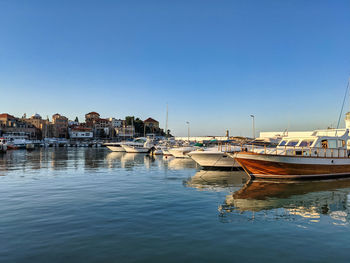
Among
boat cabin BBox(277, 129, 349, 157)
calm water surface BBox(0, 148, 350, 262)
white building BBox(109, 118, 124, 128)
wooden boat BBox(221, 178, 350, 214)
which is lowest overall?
wooden boat BBox(221, 178, 350, 214)

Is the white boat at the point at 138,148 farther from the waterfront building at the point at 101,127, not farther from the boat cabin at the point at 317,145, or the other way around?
the waterfront building at the point at 101,127

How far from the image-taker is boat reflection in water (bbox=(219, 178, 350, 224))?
1096 cm

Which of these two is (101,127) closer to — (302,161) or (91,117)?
(91,117)

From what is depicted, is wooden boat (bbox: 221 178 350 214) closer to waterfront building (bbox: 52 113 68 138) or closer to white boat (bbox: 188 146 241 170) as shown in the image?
white boat (bbox: 188 146 241 170)

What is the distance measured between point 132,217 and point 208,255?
433 cm

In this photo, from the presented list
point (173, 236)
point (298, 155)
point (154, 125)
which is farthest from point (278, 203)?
point (154, 125)

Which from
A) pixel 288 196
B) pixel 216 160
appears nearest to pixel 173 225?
pixel 288 196

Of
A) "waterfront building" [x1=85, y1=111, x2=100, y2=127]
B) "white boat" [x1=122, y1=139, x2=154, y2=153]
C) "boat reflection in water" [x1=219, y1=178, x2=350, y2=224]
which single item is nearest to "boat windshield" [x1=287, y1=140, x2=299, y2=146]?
"boat reflection in water" [x1=219, y1=178, x2=350, y2=224]

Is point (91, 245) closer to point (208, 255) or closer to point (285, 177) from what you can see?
point (208, 255)

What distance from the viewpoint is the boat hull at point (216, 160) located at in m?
28.2

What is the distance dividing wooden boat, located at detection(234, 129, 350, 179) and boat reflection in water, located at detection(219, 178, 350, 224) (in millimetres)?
1323

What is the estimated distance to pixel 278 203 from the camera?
12930 mm

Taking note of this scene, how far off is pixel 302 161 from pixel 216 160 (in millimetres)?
10128

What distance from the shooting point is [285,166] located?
19906mm
